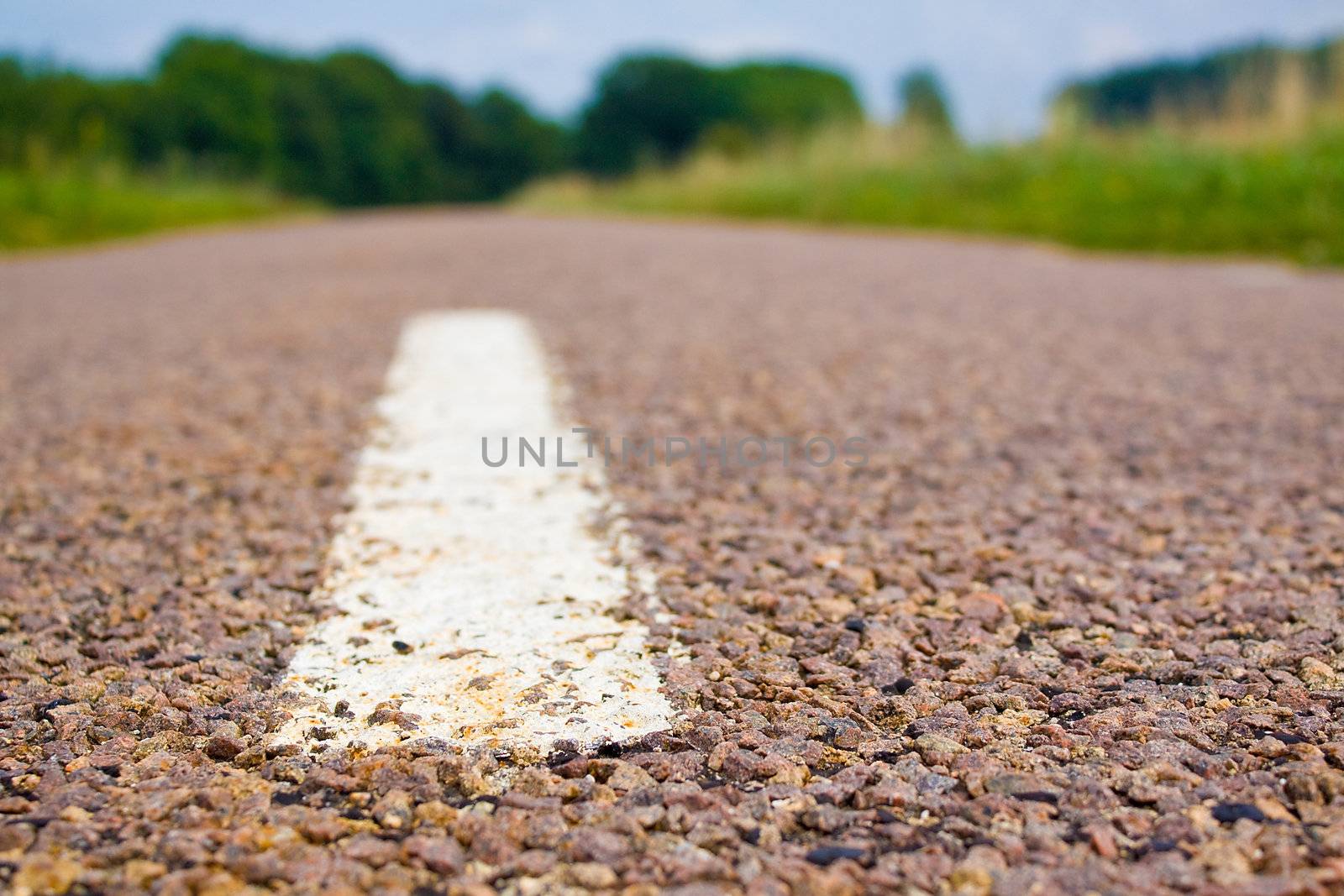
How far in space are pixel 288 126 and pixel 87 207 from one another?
46760mm

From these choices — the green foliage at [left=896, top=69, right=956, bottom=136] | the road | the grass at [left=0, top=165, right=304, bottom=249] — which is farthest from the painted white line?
the green foliage at [left=896, top=69, right=956, bottom=136]

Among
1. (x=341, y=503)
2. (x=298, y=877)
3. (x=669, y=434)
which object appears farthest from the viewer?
(x=669, y=434)

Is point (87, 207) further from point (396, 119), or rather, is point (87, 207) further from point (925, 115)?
point (396, 119)

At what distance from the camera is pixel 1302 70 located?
32.9 ft

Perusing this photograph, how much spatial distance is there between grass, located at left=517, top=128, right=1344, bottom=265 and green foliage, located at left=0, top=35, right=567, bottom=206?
835 centimetres

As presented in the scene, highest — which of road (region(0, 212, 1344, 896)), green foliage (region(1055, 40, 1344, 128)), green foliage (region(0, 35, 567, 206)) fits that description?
green foliage (region(0, 35, 567, 206))

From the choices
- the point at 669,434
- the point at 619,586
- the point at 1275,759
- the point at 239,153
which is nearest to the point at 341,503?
the point at 619,586

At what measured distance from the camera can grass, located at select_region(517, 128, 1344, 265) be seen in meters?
7.34

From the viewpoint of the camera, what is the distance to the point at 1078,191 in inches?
363

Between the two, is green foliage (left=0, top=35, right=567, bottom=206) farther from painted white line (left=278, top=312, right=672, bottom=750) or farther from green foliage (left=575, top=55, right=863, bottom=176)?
painted white line (left=278, top=312, right=672, bottom=750)

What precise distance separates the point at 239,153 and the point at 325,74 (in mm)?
21603

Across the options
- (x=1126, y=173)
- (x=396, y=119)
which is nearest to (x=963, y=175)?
(x=1126, y=173)

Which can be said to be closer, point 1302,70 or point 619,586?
point 619,586

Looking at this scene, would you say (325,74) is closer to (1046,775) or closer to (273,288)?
(273,288)
